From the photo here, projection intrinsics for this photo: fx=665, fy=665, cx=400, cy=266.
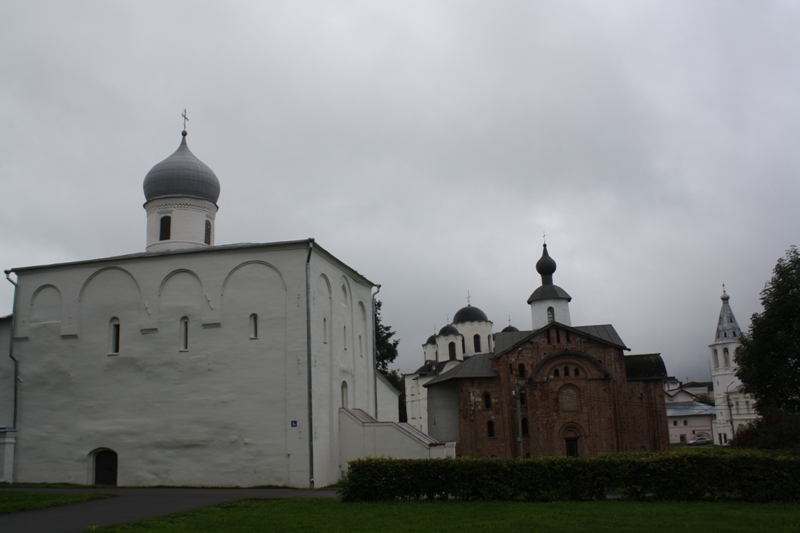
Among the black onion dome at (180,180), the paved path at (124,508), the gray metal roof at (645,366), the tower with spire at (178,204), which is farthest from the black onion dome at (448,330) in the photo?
the paved path at (124,508)

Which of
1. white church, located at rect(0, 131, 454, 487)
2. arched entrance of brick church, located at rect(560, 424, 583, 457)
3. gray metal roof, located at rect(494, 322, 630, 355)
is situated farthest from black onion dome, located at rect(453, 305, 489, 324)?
white church, located at rect(0, 131, 454, 487)

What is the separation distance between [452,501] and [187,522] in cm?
511

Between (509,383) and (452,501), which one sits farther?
(509,383)

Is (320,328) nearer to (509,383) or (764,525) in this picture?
(764,525)

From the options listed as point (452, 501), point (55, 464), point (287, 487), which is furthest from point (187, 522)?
point (55, 464)

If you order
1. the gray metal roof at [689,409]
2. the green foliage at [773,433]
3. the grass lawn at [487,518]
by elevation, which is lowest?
the grass lawn at [487,518]

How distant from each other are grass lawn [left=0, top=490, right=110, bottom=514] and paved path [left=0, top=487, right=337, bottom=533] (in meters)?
0.28

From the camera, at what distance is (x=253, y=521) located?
11.1 metres

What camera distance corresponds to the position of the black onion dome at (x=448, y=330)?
57.3m

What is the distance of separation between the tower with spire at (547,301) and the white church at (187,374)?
2459 centimetres

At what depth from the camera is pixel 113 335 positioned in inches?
834

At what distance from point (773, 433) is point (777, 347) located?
9238mm

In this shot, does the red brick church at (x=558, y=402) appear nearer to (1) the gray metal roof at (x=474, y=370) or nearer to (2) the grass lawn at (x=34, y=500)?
(1) the gray metal roof at (x=474, y=370)

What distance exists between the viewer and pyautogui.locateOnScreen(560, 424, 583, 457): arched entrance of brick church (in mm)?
34844
